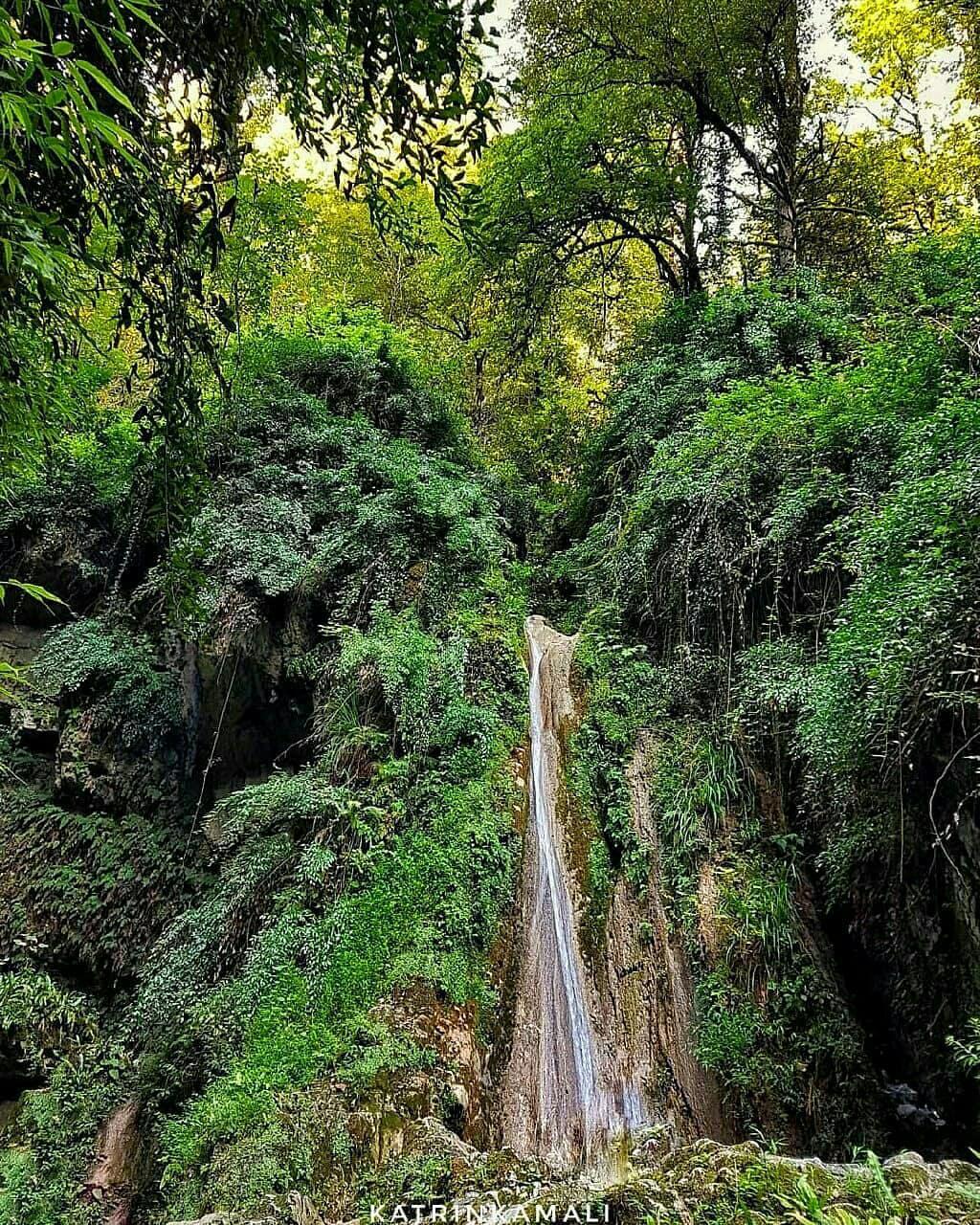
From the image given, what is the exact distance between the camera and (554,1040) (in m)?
4.55

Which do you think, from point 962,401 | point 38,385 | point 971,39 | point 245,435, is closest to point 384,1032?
point 38,385

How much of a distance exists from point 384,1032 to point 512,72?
1265 cm

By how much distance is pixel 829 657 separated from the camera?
4.05 metres

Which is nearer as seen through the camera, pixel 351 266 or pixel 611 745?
pixel 611 745

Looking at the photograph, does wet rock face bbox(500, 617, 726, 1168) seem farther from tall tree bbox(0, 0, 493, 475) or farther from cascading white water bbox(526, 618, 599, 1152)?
tall tree bbox(0, 0, 493, 475)

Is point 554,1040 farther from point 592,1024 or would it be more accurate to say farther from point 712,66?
point 712,66

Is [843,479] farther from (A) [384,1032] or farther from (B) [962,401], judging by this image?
(A) [384,1032]

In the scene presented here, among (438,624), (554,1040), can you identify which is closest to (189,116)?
(438,624)

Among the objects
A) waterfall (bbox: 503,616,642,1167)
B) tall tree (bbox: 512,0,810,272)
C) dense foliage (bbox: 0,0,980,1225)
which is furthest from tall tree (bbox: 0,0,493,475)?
tall tree (bbox: 512,0,810,272)

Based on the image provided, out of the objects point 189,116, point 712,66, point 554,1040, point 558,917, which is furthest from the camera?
point 712,66

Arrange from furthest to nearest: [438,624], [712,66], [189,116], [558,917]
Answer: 1. [712,66]
2. [438,624]
3. [558,917]
4. [189,116]

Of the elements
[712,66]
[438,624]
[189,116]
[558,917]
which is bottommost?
[558,917]

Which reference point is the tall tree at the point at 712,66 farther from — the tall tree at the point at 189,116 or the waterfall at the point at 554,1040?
the tall tree at the point at 189,116

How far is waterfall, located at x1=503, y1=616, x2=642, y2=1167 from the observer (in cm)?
417
